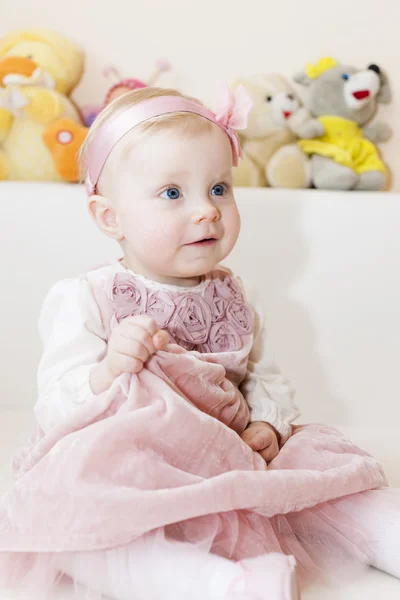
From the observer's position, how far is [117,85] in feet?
5.49

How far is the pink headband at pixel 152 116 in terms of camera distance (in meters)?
1.02

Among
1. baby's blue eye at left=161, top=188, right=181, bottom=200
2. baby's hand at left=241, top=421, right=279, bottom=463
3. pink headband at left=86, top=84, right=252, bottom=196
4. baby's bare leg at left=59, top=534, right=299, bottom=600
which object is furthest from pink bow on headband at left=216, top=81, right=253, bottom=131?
baby's bare leg at left=59, top=534, right=299, bottom=600

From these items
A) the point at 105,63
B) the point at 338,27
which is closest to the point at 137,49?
the point at 105,63

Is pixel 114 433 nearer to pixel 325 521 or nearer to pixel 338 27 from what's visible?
pixel 325 521

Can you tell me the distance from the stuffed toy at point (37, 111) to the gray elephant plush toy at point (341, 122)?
1.50 feet

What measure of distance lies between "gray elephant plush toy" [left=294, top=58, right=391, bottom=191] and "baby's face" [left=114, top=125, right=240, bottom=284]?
619 mm

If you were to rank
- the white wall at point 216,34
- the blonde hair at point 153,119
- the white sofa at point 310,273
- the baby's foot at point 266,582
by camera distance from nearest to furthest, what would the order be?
the baby's foot at point 266,582 < the blonde hair at point 153,119 < the white sofa at point 310,273 < the white wall at point 216,34

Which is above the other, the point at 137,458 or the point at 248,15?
the point at 248,15

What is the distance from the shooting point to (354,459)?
96cm

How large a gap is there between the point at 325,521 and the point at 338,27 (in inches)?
45.1

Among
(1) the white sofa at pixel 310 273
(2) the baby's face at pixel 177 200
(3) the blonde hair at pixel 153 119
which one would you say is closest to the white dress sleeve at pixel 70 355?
(2) the baby's face at pixel 177 200

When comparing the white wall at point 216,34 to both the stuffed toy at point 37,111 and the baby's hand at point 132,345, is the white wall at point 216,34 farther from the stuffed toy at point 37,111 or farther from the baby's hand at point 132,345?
the baby's hand at point 132,345

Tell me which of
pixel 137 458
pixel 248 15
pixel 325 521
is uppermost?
pixel 248 15

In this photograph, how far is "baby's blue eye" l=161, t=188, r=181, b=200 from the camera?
1.00 meters
